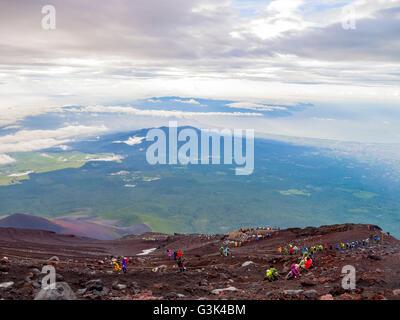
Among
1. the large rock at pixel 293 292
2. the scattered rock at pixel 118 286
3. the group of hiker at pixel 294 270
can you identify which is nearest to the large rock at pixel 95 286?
the scattered rock at pixel 118 286

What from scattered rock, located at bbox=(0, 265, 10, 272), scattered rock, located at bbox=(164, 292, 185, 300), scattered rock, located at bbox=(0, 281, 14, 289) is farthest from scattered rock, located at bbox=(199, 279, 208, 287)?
scattered rock, located at bbox=(0, 265, 10, 272)

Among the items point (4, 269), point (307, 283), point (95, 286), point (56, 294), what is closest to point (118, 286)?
point (95, 286)

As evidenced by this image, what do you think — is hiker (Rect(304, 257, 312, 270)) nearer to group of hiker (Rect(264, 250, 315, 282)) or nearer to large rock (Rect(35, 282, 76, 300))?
group of hiker (Rect(264, 250, 315, 282))

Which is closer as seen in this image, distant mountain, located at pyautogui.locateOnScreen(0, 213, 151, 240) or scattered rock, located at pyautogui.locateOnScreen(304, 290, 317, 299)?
scattered rock, located at pyautogui.locateOnScreen(304, 290, 317, 299)

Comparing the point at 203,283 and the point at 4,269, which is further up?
the point at 4,269

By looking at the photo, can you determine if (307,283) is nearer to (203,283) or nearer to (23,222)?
(203,283)

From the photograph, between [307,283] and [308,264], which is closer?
[307,283]

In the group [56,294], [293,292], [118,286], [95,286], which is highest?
[56,294]

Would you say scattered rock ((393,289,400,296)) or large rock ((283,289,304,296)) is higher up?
scattered rock ((393,289,400,296))

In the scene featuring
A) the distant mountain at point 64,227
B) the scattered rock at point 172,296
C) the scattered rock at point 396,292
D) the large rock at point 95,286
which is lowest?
the distant mountain at point 64,227

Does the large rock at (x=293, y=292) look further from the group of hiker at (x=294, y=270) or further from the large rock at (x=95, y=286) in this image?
the large rock at (x=95, y=286)
